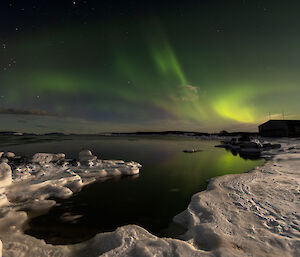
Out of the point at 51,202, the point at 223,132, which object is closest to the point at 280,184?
the point at 51,202

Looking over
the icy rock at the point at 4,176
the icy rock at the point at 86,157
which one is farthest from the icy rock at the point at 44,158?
the icy rock at the point at 4,176

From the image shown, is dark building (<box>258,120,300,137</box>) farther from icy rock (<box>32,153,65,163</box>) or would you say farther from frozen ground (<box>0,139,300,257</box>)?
icy rock (<box>32,153,65,163</box>)

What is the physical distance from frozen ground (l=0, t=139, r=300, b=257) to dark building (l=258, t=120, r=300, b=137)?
48.2m

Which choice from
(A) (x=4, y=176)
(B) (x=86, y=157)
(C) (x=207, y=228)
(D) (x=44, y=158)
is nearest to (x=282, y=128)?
(B) (x=86, y=157)

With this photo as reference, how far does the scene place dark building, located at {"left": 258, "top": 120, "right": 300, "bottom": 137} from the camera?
43.9 m

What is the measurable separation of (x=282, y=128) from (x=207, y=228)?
55.4 m

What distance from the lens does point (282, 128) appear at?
4541 centimetres

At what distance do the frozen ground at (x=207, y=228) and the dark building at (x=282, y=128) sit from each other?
4817 cm

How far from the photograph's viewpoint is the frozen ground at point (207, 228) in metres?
3.74

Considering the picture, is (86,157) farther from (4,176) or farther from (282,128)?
(282,128)

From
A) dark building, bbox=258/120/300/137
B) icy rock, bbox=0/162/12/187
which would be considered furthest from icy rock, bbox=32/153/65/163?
dark building, bbox=258/120/300/137

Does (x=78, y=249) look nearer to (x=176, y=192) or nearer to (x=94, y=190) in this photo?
(x=94, y=190)

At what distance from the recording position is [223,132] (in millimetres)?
113250

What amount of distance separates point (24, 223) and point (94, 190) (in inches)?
156
